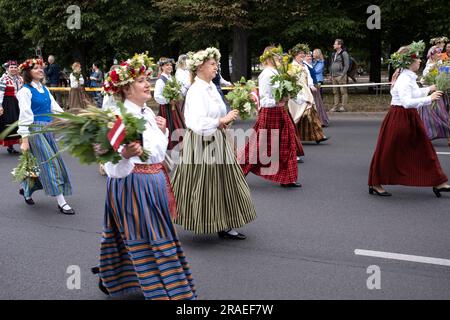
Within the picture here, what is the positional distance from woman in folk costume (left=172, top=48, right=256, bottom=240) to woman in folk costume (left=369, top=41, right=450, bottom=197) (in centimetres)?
243

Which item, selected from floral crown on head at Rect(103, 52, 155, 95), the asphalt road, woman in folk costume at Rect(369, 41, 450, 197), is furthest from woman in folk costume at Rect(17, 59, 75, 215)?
woman in folk costume at Rect(369, 41, 450, 197)

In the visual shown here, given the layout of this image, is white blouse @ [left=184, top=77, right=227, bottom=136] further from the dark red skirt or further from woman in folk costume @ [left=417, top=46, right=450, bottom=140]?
woman in folk costume @ [left=417, top=46, right=450, bottom=140]

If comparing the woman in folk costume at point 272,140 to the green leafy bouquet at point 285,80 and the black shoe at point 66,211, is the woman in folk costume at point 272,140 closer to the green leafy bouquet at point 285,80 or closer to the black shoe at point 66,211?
the green leafy bouquet at point 285,80

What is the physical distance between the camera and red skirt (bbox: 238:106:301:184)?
8664 mm

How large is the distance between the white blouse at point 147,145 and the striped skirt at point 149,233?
0.39ft

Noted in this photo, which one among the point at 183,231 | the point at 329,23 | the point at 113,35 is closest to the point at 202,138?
the point at 183,231

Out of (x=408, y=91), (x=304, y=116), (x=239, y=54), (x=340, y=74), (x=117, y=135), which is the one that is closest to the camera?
(x=117, y=135)

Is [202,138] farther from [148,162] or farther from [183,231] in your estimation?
[148,162]

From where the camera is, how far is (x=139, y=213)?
4.29 meters

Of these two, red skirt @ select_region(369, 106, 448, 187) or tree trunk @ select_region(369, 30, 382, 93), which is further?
tree trunk @ select_region(369, 30, 382, 93)

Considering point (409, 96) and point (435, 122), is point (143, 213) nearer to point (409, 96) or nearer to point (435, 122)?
point (409, 96)

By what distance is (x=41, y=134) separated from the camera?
7.36m

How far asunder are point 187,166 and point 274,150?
8.82ft

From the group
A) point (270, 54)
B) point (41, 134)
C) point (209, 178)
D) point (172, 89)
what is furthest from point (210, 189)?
point (172, 89)
